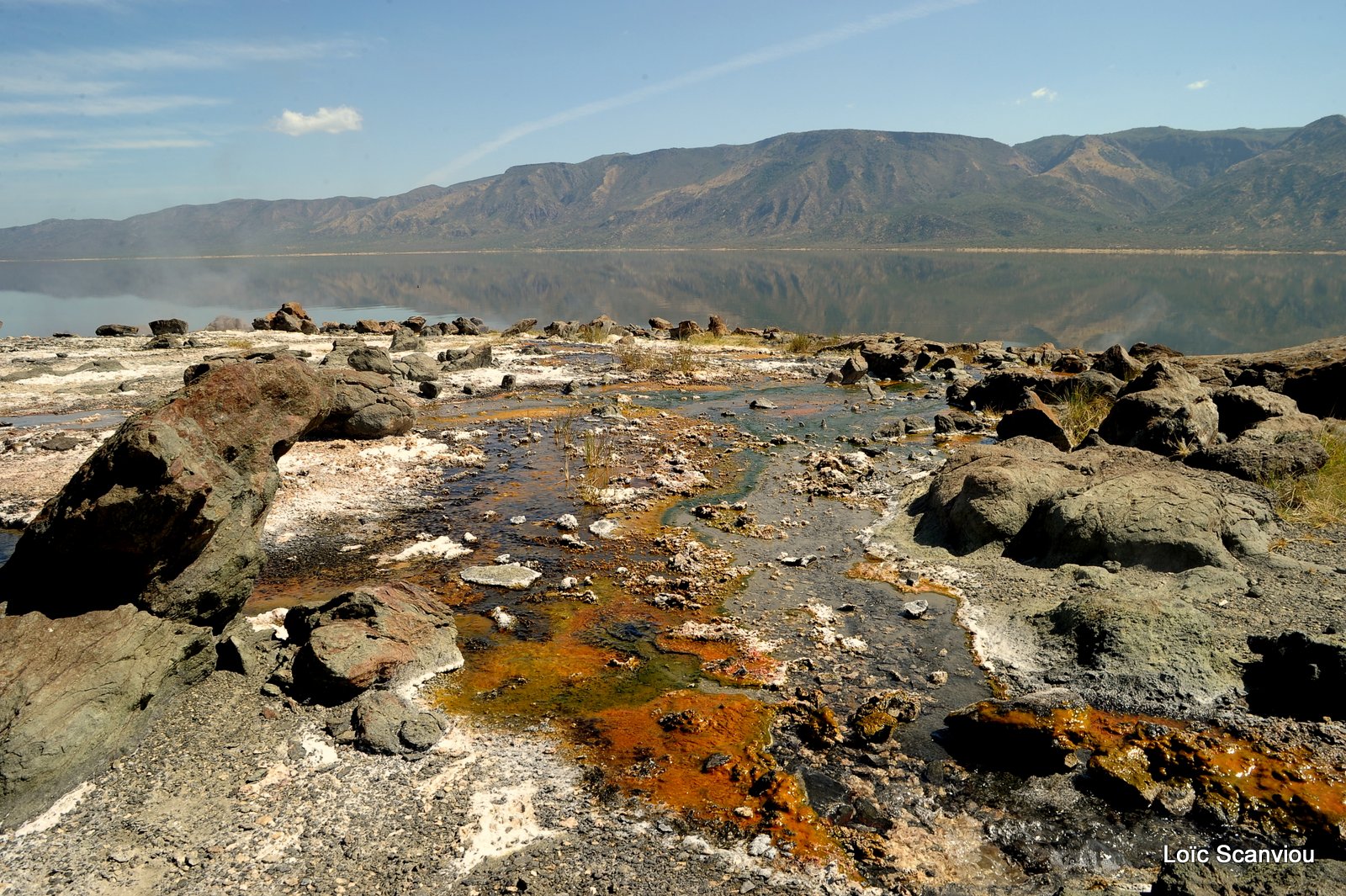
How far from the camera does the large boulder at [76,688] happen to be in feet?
21.6

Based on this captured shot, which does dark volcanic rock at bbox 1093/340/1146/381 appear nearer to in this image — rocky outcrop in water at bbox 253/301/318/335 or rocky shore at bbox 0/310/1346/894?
rocky shore at bbox 0/310/1346/894

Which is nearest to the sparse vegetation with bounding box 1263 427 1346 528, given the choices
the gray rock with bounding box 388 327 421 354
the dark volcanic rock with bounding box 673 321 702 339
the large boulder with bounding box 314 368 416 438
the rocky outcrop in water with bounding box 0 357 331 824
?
the rocky outcrop in water with bounding box 0 357 331 824

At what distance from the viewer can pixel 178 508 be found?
24.6 feet

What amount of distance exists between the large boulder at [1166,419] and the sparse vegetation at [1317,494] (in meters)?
1.84

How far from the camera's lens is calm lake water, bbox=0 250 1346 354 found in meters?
59.9

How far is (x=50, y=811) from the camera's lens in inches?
256

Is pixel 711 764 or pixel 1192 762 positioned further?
pixel 711 764

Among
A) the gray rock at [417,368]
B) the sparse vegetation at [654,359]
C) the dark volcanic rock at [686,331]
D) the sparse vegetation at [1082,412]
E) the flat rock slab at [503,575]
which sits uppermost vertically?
the gray rock at [417,368]

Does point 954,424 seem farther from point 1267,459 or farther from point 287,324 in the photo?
point 287,324

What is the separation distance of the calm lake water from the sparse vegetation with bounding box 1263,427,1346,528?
40.1 meters

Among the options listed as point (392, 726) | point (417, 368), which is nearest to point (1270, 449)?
point (392, 726)

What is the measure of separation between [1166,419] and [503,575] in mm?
13740

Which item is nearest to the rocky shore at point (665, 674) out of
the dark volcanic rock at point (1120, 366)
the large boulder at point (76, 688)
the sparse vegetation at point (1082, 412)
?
the large boulder at point (76, 688)

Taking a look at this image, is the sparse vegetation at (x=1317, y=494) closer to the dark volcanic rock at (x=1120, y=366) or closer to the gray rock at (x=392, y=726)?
the gray rock at (x=392, y=726)
